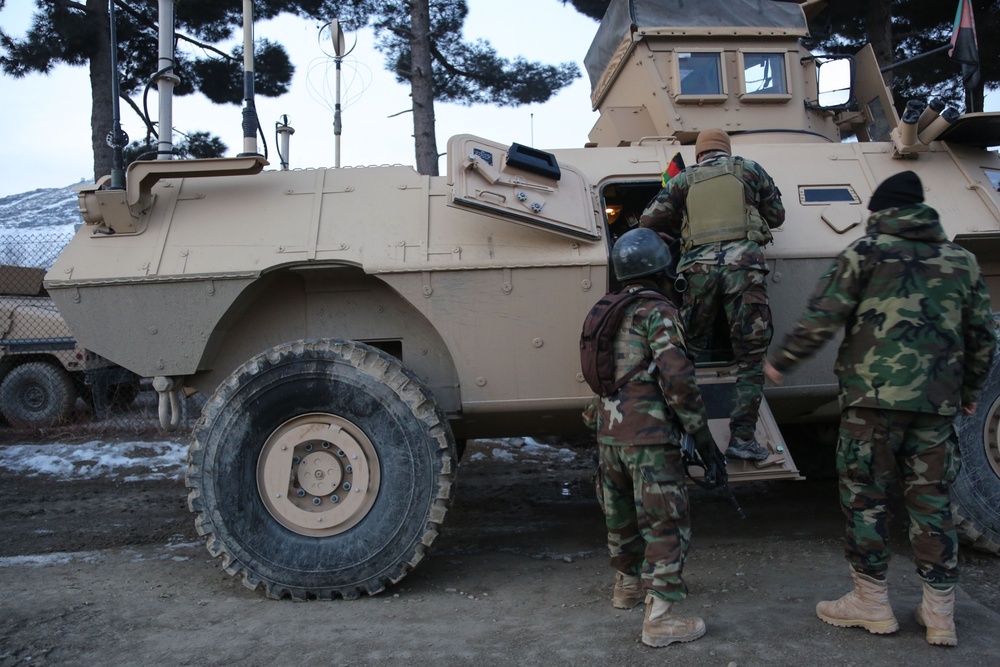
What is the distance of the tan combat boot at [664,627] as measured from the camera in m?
3.36

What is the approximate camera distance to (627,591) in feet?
12.4

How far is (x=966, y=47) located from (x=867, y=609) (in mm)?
3609

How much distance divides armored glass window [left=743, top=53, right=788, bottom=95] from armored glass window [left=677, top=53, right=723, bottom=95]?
177mm

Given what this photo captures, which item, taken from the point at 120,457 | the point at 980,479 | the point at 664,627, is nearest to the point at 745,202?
the point at 980,479

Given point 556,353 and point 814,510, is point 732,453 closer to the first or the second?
point 556,353

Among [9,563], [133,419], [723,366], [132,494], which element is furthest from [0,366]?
[723,366]

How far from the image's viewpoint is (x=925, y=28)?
12688 millimetres

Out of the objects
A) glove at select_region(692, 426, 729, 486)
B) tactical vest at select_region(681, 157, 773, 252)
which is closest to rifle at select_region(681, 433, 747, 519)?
glove at select_region(692, 426, 729, 486)

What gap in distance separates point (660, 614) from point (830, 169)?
272cm

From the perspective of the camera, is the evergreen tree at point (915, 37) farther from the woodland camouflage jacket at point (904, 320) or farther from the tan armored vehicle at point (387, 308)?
the woodland camouflage jacket at point (904, 320)

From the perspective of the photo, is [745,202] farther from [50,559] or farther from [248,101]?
[50,559]

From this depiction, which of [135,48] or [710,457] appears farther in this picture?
[135,48]

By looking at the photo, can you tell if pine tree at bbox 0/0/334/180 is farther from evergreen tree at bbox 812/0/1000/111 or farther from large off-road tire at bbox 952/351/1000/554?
large off-road tire at bbox 952/351/1000/554

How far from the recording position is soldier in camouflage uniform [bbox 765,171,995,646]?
337 centimetres
